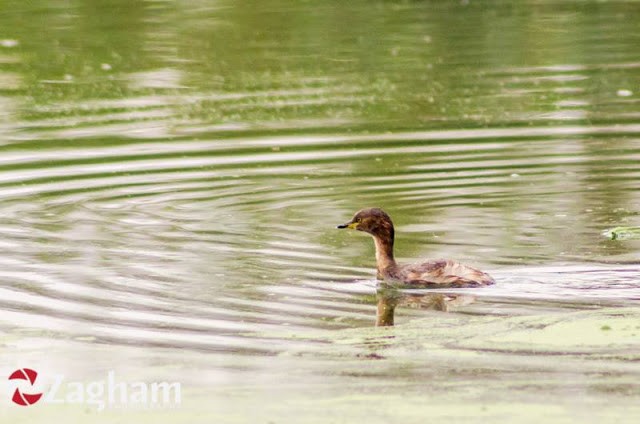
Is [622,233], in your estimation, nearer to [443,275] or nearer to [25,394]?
[443,275]

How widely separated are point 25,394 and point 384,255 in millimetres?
3652

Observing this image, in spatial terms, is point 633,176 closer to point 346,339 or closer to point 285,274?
point 285,274

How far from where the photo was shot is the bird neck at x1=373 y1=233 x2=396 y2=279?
10.9 meters

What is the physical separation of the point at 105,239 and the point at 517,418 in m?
5.68

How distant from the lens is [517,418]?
7324 millimetres

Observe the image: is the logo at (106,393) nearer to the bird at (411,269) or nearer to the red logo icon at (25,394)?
the red logo icon at (25,394)

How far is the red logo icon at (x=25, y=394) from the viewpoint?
25.9ft

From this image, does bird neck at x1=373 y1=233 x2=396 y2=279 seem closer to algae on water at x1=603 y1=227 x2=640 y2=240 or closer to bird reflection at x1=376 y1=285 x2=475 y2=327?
bird reflection at x1=376 y1=285 x2=475 y2=327

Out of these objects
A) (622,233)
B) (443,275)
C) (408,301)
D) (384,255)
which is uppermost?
(622,233)

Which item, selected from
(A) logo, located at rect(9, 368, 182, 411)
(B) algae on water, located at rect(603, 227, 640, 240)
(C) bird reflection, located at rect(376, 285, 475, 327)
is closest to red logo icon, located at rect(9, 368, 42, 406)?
(A) logo, located at rect(9, 368, 182, 411)

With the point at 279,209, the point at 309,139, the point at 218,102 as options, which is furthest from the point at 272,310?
the point at 218,102

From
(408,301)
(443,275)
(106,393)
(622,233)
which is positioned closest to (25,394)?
(106,393)

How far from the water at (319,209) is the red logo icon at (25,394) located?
8 cm

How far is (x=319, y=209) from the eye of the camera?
13359mm
